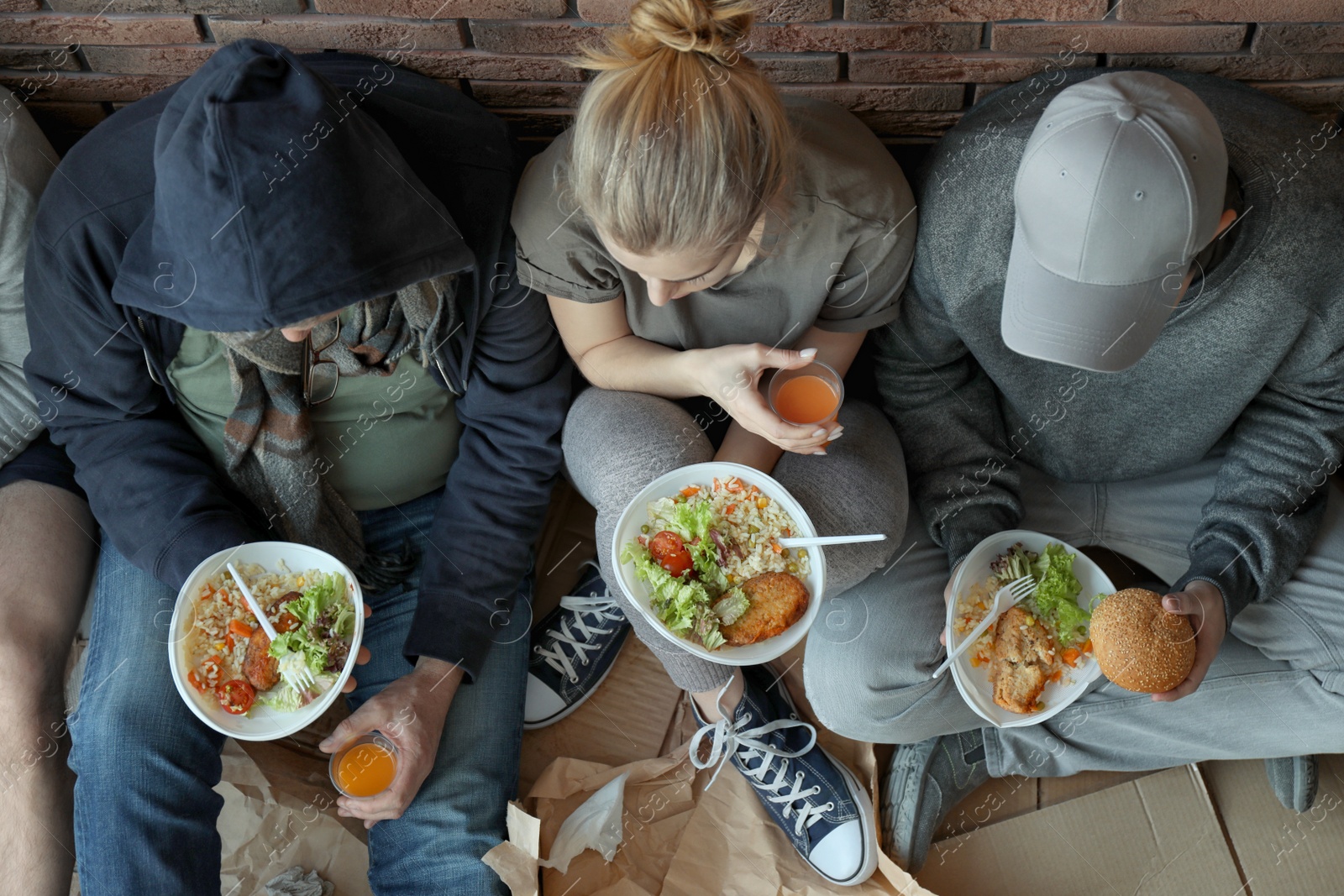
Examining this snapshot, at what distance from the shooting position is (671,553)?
4.99 feet

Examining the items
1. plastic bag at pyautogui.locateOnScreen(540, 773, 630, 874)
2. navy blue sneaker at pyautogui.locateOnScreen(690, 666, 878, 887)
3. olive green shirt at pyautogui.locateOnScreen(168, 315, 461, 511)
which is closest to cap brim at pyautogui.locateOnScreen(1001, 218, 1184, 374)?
navy blue sneaker at pyautogui.locateOnScreen(690, 666, 878, 887)

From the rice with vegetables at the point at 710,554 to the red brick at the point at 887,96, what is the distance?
30.6 inches

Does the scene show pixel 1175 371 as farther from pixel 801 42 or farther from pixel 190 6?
pixel 190 6

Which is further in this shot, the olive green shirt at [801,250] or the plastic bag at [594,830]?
the plastic bag at [594,830]

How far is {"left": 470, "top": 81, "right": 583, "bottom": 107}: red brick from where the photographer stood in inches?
70.5

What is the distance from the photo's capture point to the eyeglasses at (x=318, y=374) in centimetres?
164

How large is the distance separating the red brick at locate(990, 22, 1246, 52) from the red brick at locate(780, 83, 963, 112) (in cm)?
13

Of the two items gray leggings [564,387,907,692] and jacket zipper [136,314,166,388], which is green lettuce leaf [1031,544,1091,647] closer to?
gray leggings [564,387,907,692]

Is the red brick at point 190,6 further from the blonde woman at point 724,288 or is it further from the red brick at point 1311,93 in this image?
the red brick at point 1311,93

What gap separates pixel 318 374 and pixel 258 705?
0.59m

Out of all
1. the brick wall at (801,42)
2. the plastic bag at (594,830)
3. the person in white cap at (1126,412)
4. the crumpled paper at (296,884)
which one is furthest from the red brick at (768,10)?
the crumpled paper at (296,884)

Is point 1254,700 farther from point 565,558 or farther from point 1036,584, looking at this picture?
point 565,558

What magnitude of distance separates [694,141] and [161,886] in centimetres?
152

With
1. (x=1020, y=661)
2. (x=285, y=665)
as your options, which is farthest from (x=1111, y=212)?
(x=285, y=665)
